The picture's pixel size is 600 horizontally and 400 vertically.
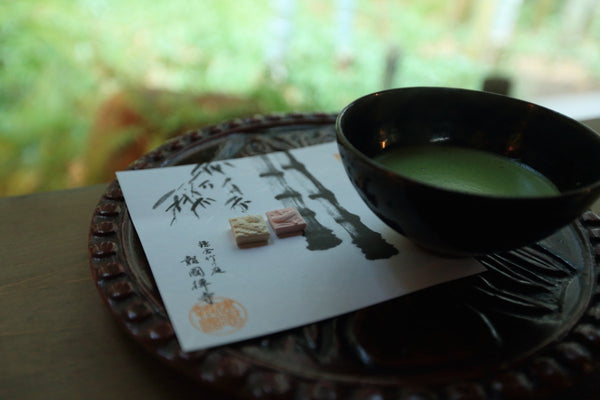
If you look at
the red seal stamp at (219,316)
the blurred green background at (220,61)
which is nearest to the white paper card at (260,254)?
the red seal stamp at (219,316)

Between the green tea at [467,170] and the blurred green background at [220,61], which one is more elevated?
the blurred green background at [220,61]

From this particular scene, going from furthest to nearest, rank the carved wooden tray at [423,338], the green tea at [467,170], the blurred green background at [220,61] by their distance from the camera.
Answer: the blurred green background at [220,61], the green tea at [467,170], the carved wooden tray at [423,338]

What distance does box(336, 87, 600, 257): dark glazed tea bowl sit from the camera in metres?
0.36

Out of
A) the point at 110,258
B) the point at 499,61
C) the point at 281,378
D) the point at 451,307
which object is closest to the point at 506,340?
the point at 451,307

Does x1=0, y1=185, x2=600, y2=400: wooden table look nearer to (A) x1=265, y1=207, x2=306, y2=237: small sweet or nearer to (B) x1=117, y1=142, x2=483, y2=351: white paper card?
(B) x1=117, y1=142, x2=483, y2=351: white paper card

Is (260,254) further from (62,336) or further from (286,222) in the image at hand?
(62,336)

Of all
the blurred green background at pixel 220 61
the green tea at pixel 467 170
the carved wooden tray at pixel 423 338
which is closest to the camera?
the carved wooden tray at pixel 423 338

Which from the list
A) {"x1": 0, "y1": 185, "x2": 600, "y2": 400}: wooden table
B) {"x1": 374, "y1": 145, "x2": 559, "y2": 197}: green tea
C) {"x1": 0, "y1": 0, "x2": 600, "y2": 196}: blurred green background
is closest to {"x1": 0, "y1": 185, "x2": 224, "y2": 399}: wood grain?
{"x1": 0, "y1": 185, "x2": 600, "y2": 400}: wooden table

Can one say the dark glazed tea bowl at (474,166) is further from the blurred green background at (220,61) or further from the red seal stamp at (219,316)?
the blurred green background at (220,61)

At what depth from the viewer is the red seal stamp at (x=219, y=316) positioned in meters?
0.38

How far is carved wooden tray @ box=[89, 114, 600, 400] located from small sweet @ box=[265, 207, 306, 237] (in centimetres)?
12

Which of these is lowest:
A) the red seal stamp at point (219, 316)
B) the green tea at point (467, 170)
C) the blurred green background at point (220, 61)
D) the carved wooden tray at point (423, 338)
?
A: the carved wooden tray at point (423, 338)

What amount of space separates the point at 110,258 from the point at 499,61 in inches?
86.2

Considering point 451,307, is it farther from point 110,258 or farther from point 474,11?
point 474,11
